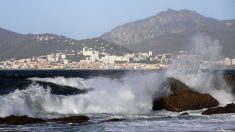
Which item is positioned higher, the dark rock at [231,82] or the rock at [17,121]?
the dark rock at [231,82]

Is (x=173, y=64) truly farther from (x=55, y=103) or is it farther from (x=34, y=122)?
(x=34, y=122)

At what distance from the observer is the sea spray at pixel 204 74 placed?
39981mm

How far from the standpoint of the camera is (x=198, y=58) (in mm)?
59625

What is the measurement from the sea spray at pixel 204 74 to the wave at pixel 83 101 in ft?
15.5

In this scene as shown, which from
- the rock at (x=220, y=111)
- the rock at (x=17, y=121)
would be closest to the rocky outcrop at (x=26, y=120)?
the rock at (x=17, y=121)

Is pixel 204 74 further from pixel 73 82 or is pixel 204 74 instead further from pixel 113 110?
pixel 73 82

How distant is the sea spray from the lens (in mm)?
39981

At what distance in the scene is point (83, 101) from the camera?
33594 mm

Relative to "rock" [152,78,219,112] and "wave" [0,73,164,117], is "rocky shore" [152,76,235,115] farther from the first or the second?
"wave" [0,73,164,117]

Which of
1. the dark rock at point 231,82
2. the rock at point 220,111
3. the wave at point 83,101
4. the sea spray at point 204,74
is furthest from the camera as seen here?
the dark rock at point 231,82

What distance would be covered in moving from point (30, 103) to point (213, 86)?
1576 centimetres

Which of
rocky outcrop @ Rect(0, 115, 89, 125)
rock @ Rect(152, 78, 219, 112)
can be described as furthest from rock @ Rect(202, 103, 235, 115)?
rocky outcrop @ Rect(0, 115, 89, 125)

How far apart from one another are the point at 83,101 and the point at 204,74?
14532mm

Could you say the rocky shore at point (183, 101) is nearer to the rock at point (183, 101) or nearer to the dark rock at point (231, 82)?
the rock at point (183, 101)
